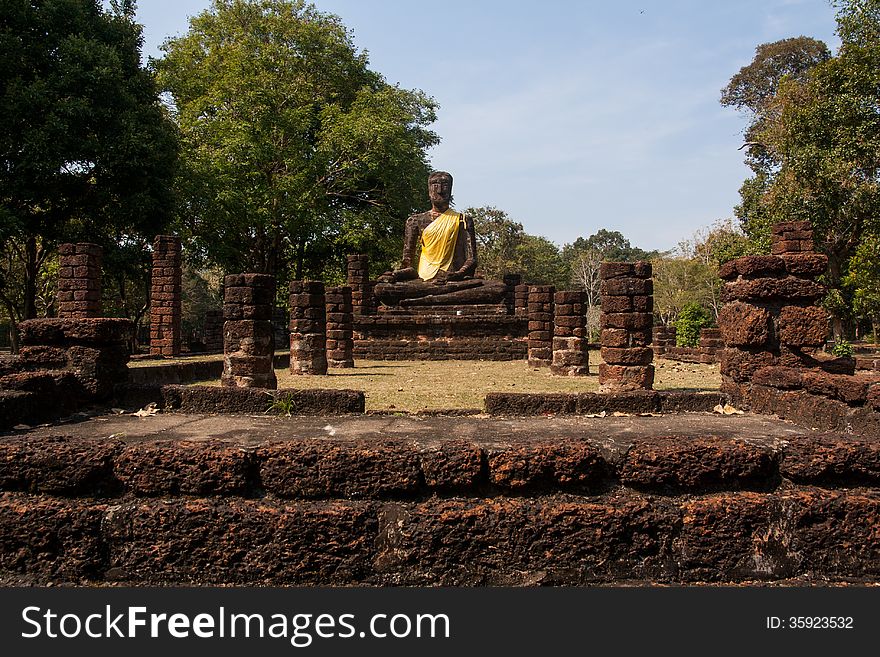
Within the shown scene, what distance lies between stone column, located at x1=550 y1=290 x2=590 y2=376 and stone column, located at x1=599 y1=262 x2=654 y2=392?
3044mm

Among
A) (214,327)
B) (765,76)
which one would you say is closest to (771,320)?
(214,327)

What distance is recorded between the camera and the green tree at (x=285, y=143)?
80.4ft

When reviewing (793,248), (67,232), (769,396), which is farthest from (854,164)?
(67,232)

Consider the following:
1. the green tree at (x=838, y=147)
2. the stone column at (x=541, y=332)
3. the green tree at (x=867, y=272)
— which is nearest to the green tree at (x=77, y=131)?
the stone column at (x=541, y=332)

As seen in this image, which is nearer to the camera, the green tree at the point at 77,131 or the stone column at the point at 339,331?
the stone column at the point at 339,331

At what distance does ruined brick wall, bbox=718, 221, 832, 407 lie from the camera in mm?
6637

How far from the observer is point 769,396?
15.2 feet

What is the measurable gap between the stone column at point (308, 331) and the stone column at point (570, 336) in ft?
15.7

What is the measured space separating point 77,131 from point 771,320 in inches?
678

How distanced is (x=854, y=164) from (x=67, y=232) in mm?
22099

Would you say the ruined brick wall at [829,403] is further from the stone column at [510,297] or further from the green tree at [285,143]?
the green tree at [285,143]

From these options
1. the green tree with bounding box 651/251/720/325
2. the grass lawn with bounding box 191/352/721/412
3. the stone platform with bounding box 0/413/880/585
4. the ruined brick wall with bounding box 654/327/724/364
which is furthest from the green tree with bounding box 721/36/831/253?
the stone platform with bounding box 0/413/880/585

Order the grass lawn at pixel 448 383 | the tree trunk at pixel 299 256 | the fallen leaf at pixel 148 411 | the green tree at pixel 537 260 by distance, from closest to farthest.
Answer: the fallen leaf at pixel 148 411 → the grass lawn at pixel 448 383 → the tree trunk at pixel 299 256 → the green tree at pixel 537 260

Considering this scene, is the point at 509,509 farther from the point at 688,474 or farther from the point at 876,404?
the point at 876,404
